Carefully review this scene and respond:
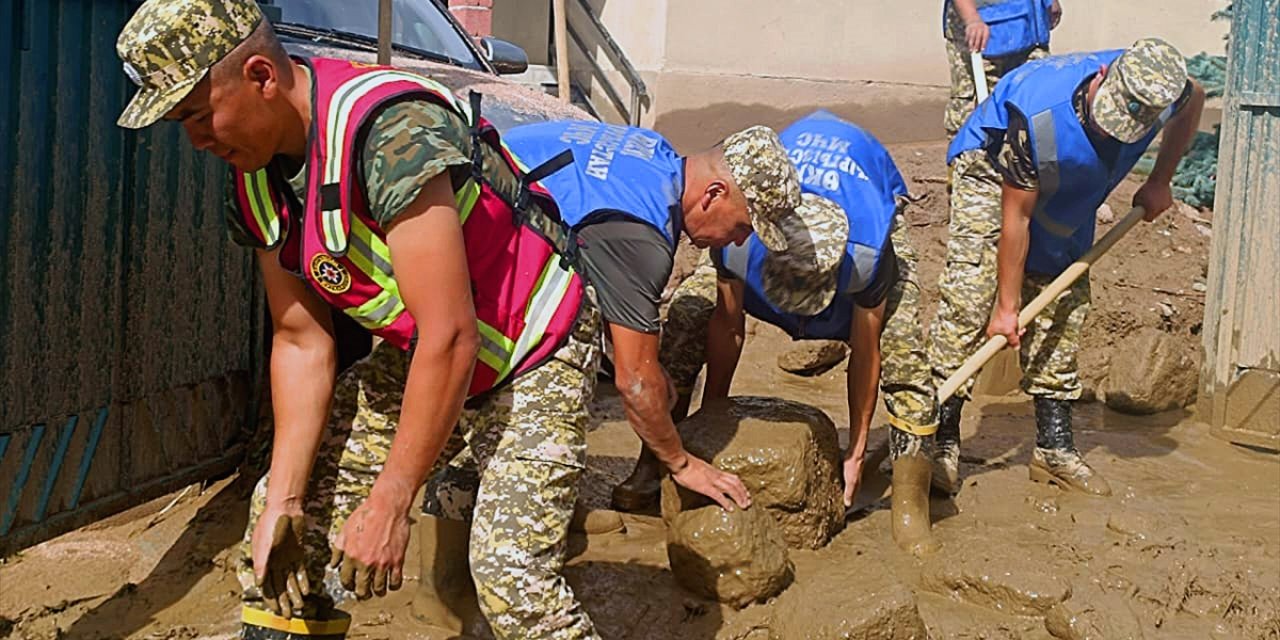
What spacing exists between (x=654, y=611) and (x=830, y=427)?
1.08 meters

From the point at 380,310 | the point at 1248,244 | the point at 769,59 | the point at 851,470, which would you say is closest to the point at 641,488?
the point at 851,470

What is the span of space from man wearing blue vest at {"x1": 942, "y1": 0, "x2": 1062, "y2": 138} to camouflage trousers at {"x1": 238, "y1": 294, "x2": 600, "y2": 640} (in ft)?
14.2

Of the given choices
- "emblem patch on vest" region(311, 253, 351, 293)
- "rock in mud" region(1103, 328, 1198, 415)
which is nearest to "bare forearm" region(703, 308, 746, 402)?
"emblem patch on vest" region(311, 253, 351, 293)

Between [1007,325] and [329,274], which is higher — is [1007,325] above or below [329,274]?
below

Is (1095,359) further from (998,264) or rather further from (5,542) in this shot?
(5,542)

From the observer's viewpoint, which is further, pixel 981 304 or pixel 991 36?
pixel 991 36

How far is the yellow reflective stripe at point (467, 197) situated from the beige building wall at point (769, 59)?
6996mm

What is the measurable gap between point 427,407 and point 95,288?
65.1 inches

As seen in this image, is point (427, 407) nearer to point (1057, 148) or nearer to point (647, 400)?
point (647, 400)

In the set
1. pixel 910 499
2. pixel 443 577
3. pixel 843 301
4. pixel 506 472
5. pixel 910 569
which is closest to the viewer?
pixel 506 472

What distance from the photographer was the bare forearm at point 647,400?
3559 mm

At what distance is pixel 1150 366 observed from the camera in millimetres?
7074

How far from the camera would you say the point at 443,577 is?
4.01 meters

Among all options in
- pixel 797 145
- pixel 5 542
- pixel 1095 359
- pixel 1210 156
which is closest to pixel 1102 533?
pixel 797 145
